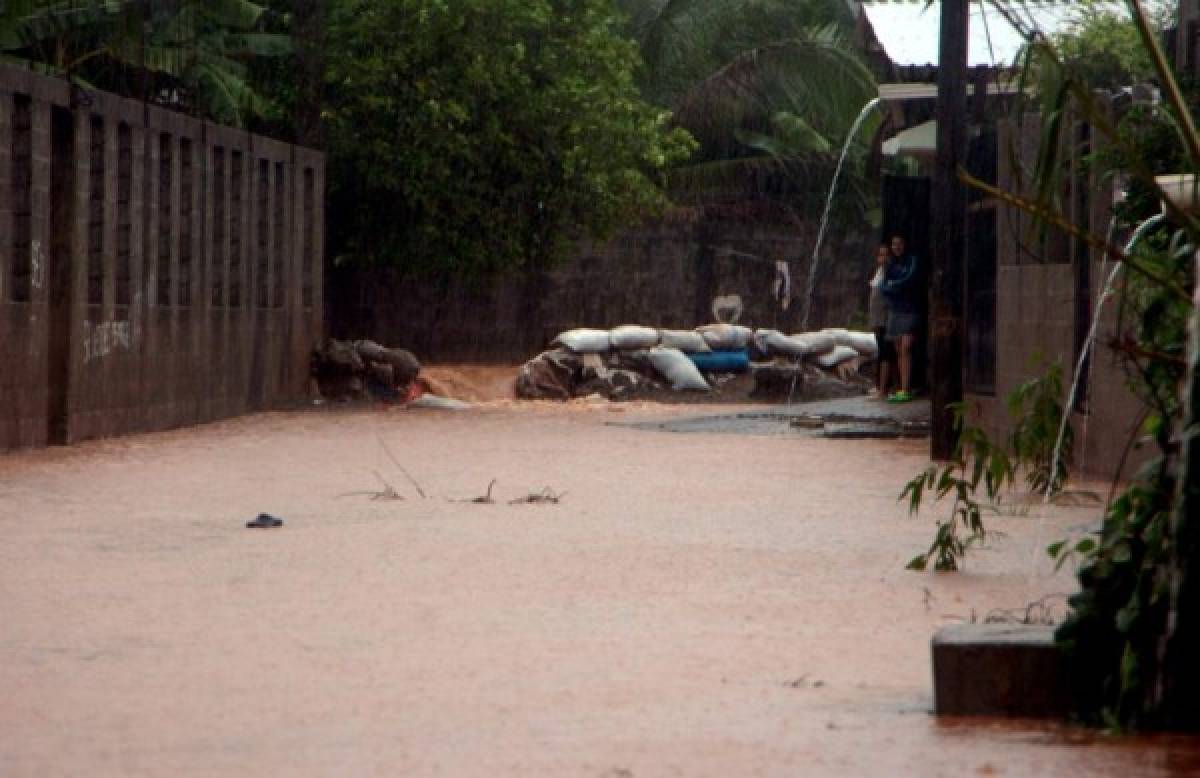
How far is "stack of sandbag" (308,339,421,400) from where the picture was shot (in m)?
28.4

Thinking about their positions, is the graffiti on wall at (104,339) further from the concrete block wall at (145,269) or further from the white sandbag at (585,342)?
the white sandbag at (585,342)

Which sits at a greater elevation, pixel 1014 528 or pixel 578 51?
pixel 578 51

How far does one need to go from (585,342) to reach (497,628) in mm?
23666

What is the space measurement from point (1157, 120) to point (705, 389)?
57.9ft

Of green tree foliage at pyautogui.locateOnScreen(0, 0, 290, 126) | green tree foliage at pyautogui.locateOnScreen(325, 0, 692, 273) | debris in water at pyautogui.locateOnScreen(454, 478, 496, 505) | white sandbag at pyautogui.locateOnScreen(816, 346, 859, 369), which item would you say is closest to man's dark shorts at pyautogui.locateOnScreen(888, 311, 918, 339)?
green tree foliage at pyautogui.locateOnScreen(325, 0, 692, 273)

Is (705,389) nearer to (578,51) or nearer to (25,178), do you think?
(578,51)

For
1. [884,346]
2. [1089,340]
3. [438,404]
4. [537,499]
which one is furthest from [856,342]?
[1089,340]

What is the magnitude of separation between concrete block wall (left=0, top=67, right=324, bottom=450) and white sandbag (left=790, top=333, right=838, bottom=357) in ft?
27.9

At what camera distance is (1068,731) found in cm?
584

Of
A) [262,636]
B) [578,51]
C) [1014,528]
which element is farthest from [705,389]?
[262,636]

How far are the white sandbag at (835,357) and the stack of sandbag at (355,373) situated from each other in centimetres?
762

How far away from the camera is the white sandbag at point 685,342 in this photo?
32.6m

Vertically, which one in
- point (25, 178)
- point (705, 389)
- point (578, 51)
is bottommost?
point (705, 389)

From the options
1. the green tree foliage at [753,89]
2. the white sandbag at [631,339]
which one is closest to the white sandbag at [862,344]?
the white sandbag at [631,339]
